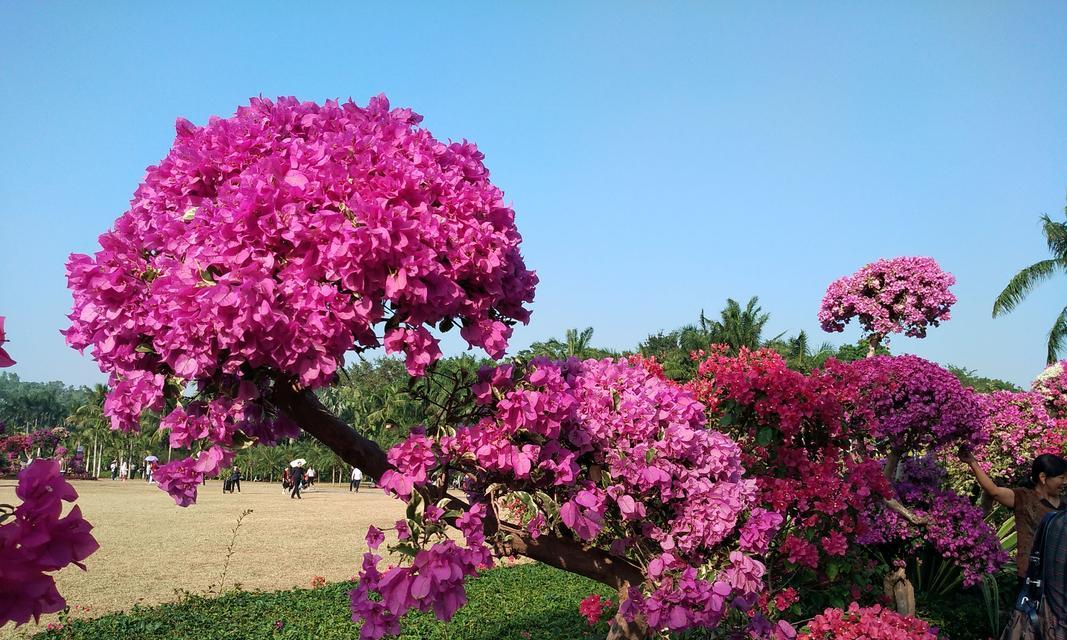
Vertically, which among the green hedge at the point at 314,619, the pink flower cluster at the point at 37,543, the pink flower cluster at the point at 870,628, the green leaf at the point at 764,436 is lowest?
the green hedge at the point at 314,619

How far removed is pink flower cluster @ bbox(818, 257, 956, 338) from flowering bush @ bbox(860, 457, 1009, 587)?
11.4 ft

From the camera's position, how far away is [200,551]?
13641 millimetres

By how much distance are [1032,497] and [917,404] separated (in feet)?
3.94

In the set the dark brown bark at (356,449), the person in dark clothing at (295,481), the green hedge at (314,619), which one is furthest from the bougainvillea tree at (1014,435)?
the person in dark clothing at (295,481)

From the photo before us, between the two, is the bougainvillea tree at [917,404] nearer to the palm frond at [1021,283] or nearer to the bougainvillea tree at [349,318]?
the bougainvillea tree at [349,318]

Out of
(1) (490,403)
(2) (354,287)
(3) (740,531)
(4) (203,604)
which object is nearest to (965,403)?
(3) (740,531)

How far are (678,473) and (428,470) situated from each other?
3.79 feet

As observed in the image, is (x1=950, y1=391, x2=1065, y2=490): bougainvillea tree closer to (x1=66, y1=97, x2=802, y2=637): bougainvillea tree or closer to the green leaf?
the green leaf

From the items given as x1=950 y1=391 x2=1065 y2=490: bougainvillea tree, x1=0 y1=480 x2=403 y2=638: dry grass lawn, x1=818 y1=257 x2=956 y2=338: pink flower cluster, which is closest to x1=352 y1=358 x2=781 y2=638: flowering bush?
x1=0 y1=480 x2=403 y2=638: dry grass lawn

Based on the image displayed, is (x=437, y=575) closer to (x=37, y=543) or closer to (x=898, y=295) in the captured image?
(x=37, y=543)

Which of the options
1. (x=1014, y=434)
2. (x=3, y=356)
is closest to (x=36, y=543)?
(x=3, y=356)

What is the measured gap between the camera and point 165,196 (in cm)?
254

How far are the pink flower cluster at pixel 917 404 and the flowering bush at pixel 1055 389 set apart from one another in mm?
4379

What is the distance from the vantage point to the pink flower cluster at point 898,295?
34.7 feet
